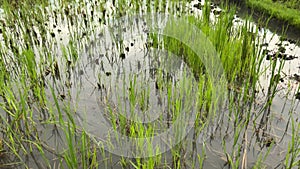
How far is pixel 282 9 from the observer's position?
14.5ft

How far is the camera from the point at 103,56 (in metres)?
2.83

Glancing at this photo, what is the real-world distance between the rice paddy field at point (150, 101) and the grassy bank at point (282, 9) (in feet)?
2.84

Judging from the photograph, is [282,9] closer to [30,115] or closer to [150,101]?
[150,101]

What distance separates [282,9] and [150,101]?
3.34m

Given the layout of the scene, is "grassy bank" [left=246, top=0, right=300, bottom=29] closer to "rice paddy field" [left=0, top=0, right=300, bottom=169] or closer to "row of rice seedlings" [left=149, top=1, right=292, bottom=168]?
"rice paddy field" [left=0, top=0, right=300, bottom=169]

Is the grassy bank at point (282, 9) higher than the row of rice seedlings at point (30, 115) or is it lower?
higher

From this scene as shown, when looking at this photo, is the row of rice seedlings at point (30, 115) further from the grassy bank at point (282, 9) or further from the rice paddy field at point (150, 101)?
the grassy bank at point (282, 9)

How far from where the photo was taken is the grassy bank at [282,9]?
13.0 feet

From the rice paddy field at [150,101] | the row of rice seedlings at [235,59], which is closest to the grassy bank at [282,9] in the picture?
the rice paddy field at [150,101]

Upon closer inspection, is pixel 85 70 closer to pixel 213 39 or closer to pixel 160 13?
pixel 213 39

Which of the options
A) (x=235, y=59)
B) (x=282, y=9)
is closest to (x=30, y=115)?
(x=235, y=59)

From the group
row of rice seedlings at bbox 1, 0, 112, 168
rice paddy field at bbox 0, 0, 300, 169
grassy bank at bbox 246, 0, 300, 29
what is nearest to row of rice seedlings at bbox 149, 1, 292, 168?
rice paddy field at bbox 0, 0, 300, 169

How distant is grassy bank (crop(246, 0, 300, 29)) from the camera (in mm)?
3961

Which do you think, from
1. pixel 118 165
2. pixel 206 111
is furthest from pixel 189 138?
pixel 118 165
